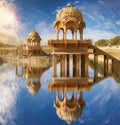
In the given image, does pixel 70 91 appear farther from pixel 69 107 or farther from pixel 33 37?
pixel 33 37

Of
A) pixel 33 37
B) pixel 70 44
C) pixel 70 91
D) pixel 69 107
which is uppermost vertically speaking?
pixel 33 37

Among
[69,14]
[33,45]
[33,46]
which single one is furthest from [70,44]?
[33,45]

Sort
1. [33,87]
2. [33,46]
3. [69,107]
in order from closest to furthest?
[69,107]
[33,87]
[33,46]

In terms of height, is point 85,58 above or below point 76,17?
below

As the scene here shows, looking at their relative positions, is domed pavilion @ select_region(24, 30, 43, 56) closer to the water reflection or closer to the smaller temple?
the smaller temple

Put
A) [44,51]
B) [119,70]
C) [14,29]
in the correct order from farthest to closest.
Answer: [44,51] < [14,29] < [119,70]

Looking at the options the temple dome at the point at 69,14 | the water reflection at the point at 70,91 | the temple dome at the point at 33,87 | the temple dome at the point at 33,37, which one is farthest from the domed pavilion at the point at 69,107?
the temple dome at the point at 33,37

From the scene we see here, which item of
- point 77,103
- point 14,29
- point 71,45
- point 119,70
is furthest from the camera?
point 14,29

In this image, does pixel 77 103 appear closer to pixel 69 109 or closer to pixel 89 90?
pixel 69 109

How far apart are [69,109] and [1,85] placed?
3459 millimetres

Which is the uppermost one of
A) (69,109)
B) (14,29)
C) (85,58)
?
(14,29)

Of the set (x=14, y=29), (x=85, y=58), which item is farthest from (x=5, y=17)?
(x=85, y=58)

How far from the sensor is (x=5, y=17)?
1503 cm

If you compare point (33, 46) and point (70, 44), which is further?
point (33, 46)
